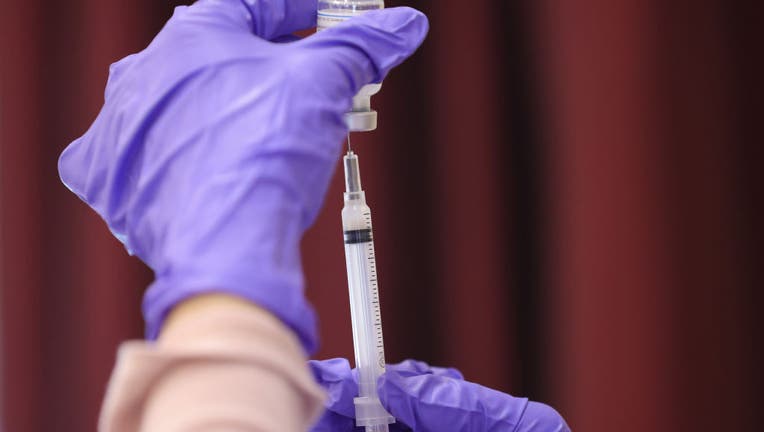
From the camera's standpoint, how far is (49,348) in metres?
1.33

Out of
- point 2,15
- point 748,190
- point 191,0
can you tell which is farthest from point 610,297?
point 2,15

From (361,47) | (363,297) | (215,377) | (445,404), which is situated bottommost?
(445,404)

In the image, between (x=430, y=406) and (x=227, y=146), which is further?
(x=430, y=406)

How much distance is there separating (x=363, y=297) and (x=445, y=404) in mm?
140

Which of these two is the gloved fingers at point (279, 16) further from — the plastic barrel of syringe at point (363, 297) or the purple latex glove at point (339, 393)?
the purple latex glove at point (339, 393)

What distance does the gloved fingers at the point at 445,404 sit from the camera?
0.85 meters

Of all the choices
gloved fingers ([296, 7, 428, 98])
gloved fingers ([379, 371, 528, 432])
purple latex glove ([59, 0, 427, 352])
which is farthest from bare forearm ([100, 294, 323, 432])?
gloved fingers ([379, 371, 528, 432])

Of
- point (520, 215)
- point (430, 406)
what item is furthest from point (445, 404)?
point (520, 215)

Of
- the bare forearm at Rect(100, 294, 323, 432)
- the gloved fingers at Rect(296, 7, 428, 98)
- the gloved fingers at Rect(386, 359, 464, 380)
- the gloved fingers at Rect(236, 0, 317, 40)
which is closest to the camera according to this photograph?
the bare forearm at Rect(100, 294, 323, 432)

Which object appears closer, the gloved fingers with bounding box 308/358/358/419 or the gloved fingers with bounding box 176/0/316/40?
the gloved fingers with bounding box 176/0/316/40

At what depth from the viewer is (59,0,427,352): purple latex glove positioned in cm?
51

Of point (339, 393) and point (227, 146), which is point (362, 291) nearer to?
point (339, 393)

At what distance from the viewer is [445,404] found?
86 cm

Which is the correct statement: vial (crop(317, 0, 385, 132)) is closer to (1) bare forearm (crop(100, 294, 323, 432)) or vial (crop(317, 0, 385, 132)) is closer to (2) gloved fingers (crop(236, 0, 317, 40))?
(2) gloved fingers (crop(236, 0, 317, 40))
